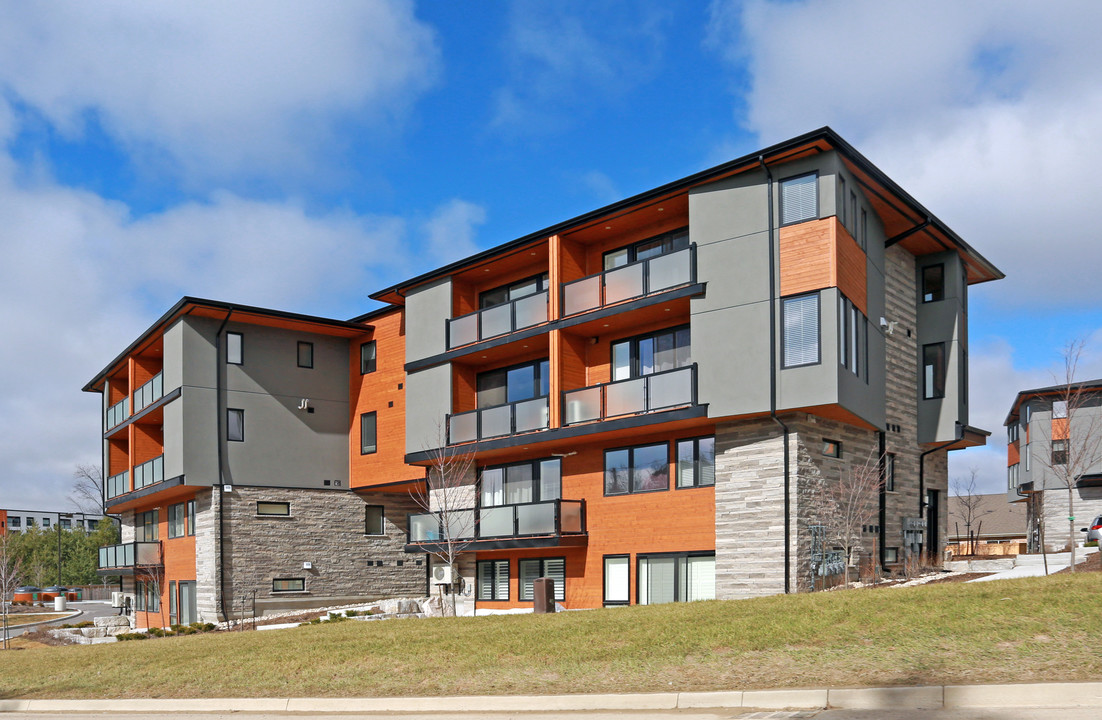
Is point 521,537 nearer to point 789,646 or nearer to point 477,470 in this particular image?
point 477,470

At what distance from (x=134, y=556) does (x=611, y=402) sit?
76.7ft

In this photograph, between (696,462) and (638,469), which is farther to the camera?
(638,469)

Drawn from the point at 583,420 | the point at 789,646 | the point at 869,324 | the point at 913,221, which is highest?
the point at 913,221

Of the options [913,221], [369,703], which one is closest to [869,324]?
[913,221]

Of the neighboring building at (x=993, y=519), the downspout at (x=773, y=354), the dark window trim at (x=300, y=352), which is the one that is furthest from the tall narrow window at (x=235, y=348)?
the neighboring building at (x=993, y=519)

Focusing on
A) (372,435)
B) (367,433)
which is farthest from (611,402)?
(367,433)

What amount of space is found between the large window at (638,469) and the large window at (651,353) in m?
2.04

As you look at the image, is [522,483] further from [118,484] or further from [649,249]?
[118,484]

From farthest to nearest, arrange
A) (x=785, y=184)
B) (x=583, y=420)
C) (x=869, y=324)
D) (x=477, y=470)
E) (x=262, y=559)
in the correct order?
(x=262, y=559) < (x=477, y=470) < (x=583, y=420) < (x=869, y=324) < (x=785, y=184)

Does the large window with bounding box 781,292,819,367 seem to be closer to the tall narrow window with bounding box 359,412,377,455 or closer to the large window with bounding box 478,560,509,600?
the large window with bounding box 478,560,509,600

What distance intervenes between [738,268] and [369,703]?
14110 millimetres

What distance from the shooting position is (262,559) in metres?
34.3

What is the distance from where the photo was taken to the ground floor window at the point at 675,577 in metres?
24.1

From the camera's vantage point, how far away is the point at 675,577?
2477cm
